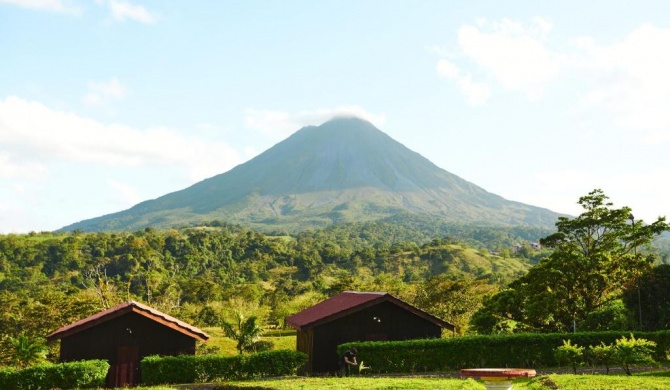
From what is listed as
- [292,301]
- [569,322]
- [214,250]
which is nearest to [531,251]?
[214,250]

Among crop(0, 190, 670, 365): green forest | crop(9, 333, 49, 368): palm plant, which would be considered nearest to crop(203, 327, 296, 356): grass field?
crop(0, 190, 670, 365): green forest

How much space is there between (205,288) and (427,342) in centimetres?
4843

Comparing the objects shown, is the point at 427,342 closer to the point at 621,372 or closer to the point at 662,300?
the point at 621,372

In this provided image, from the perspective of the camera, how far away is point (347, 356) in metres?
25.4

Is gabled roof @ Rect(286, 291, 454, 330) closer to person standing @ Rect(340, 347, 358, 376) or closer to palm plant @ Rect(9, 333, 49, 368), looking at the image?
person standing @ Rect(340, 347, 358, 376)

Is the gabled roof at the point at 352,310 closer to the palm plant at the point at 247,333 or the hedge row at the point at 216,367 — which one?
the hedge row at the point at 216,367

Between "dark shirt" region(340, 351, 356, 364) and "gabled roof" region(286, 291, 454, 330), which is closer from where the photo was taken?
"dark shirt" region(340, 351, 356, 364)

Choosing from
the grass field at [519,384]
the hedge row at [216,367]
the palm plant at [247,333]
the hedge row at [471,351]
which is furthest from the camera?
the palm plant at [247,333]

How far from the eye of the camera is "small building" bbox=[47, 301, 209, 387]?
2497 centimetres

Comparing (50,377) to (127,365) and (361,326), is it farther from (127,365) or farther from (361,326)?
(361,326)

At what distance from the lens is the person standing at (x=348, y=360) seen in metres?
24.3

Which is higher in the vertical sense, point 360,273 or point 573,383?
point 360,273

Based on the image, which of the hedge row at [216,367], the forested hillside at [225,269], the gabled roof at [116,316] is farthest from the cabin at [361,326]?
the forested hillside at [225,269]

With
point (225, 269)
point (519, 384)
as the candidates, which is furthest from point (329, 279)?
point (519, 384)
